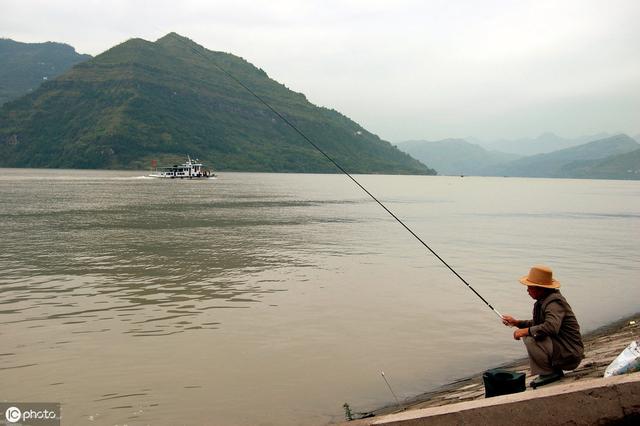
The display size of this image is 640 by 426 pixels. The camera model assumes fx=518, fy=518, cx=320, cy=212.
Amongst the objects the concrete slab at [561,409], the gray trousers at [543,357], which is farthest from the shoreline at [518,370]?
the concrete slab at [561,409]

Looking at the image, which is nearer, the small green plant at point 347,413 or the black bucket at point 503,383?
the black bucket at point 503,383

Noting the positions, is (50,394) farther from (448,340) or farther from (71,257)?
(71,257)

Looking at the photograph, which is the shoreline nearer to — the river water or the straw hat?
the river water

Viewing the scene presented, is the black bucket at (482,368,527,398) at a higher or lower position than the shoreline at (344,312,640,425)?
higher

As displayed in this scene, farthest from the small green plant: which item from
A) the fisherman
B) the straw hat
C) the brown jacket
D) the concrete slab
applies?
the straw hat

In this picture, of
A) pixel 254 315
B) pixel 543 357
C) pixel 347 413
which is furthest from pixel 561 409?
pixel 254 315

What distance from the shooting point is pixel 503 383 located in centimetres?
641

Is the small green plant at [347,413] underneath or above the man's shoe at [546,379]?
underneath

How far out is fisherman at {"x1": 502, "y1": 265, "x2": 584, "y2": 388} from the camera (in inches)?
263

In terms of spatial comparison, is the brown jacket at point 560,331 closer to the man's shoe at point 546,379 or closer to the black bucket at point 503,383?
the man's shoe at point 546,379

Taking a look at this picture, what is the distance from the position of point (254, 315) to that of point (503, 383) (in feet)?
28.3

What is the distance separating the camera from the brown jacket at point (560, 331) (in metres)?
6.65

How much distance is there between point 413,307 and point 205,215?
98.5ft

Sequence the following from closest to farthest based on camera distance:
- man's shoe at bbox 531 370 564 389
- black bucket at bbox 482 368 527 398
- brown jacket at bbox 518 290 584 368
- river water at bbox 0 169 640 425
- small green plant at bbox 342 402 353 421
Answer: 1. black bucket at bbox 482 368 527 398
2. brown jacket at bbox 518 290 584 368
3. man's shoe at bbox 531 370 564 389
4. small green plant at bbox 342 402 353 421
5. river water at bbox 0 169 640 425
